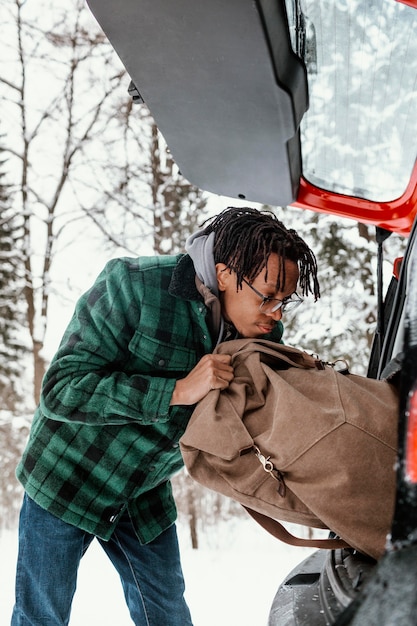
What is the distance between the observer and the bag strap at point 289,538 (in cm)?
135

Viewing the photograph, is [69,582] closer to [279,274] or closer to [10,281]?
[279,274]

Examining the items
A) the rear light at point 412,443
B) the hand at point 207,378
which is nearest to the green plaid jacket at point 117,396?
the hand at point 207,378

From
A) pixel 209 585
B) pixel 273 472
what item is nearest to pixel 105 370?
pixel 273 472

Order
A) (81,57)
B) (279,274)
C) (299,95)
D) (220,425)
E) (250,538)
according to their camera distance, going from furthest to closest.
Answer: (81,57) < (250,538) < (279,274) < (299,95) < (220,425)

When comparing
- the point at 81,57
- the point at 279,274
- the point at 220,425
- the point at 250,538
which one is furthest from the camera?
the point at 81,57

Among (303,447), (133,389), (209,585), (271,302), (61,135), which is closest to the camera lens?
(303,447)

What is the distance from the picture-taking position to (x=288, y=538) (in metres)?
1.43

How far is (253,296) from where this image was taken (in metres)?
1.84

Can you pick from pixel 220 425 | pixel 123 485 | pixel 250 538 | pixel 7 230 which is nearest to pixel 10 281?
pixel 7 230

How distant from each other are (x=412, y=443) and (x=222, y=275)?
117cm

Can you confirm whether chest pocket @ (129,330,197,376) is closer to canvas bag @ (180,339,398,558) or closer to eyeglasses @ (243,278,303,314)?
eyeglasses @ (243,278,303,314)

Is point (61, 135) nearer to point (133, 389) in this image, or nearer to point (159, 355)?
point (159, 355)

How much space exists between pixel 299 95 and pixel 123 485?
127 cm

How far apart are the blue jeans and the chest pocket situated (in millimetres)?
570
